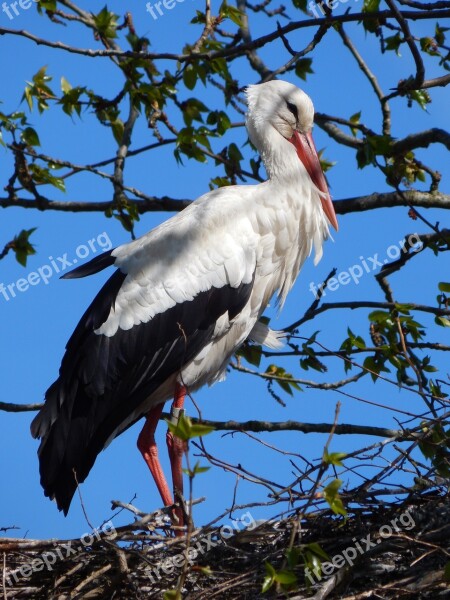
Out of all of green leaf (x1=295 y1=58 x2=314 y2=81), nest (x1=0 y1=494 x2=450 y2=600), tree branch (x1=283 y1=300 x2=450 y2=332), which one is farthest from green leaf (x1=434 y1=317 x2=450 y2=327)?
green leaf (x1=295 y1=58 x2=314 y2=81)

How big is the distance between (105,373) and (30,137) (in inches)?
76.3

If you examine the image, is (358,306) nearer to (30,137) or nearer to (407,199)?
(407,199)

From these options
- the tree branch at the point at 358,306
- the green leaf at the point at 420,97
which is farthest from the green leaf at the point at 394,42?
the tree branch at the point at 358,306

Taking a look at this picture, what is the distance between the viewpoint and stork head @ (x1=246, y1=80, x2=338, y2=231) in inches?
302

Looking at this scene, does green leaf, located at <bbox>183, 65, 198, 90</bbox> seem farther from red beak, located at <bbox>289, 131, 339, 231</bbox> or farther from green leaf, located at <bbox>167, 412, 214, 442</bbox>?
green leaf, located at <bbox>167, 412, 214, 442</bbox>

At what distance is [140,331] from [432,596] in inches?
99.0

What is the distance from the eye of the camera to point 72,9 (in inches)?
Answer: 327

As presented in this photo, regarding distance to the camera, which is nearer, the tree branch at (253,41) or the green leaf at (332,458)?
the green leaf at (332,458)

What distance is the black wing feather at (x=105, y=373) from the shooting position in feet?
22.4

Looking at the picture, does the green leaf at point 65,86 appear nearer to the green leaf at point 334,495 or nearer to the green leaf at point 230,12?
the green leaf at point 230,12

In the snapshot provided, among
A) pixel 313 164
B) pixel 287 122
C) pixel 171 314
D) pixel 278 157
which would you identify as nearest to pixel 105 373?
pixel 171 314

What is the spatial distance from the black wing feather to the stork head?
1.08m

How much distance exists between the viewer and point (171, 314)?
7.06m

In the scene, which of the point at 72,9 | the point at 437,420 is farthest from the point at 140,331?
the point at 72,9
